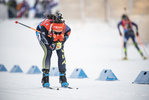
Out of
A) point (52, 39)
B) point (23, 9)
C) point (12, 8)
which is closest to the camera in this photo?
point (52, 39)

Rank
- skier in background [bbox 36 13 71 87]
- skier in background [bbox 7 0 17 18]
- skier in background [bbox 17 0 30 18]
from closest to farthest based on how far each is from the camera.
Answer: skier in background [bbox 36 13 71 87] → skier in background [bbox 17 0 30 18] → skier in background [bbox 7 0 17 18]

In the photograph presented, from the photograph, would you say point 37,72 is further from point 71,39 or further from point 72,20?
point 72,20

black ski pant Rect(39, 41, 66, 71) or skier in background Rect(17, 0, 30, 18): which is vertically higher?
skier in background Rect(17, 0, 30, 18)

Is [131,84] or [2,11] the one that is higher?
[2,11]

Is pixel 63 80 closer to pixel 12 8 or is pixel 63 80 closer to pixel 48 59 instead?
pixel 48 59

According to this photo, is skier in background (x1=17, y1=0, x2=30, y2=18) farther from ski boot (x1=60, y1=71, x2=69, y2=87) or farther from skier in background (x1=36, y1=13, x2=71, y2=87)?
ski boot (x1=60, y1=71, x2=69, y2=87)

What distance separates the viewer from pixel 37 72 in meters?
10.4

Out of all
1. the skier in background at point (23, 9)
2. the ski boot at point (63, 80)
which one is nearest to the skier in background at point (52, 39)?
the ski boot at point (63, 80)

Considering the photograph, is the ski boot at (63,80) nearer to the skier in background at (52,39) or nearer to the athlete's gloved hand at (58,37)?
the skier in background at (52,39)

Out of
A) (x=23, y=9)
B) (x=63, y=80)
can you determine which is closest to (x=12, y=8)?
(x=23, y=9)

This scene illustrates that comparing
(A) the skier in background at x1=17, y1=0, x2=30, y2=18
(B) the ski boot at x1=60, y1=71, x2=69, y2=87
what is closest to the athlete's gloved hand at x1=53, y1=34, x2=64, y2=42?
(B) the ski boot at x1=60, y1=71, x2=69, y2=87

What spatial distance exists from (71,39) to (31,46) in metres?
2.63

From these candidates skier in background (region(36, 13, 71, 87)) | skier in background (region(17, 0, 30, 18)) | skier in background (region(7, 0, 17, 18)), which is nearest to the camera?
skier in background (region(36, 13, 71, 87))

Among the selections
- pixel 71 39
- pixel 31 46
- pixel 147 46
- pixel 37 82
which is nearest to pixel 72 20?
pixel 71 39
